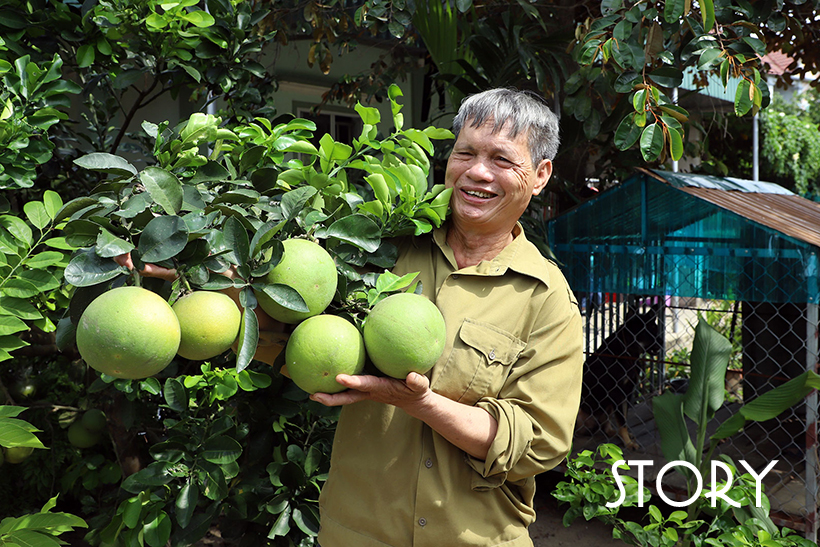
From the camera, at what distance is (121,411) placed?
8.07ft

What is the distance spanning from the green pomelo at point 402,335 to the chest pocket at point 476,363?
27 centimetres

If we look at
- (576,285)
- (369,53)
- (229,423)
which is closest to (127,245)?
(229,423)

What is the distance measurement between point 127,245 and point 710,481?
3.07m

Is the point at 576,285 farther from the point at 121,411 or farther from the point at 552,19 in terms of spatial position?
the point at 121,411

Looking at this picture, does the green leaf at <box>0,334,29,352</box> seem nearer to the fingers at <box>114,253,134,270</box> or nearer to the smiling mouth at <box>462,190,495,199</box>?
the fingers at <box>114,253,134,270</box>

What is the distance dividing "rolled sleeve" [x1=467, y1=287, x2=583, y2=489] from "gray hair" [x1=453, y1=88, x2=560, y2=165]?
0.38 metres

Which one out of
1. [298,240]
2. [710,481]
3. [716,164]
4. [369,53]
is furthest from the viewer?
[369,53]

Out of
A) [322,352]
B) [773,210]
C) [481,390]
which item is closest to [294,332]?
[322,352]

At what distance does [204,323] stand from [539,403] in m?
0.79

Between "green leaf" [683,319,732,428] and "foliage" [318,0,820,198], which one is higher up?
"foliage" [318,0,820,198]

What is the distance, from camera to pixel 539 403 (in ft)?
4.84

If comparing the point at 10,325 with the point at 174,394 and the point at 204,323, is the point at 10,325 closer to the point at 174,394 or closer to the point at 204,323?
the point at 174,394

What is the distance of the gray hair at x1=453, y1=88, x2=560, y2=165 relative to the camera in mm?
1522

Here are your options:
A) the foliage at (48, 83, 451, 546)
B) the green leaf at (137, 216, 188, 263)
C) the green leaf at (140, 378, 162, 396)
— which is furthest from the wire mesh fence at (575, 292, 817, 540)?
the green leaf at (137, 216, 188, 263)
